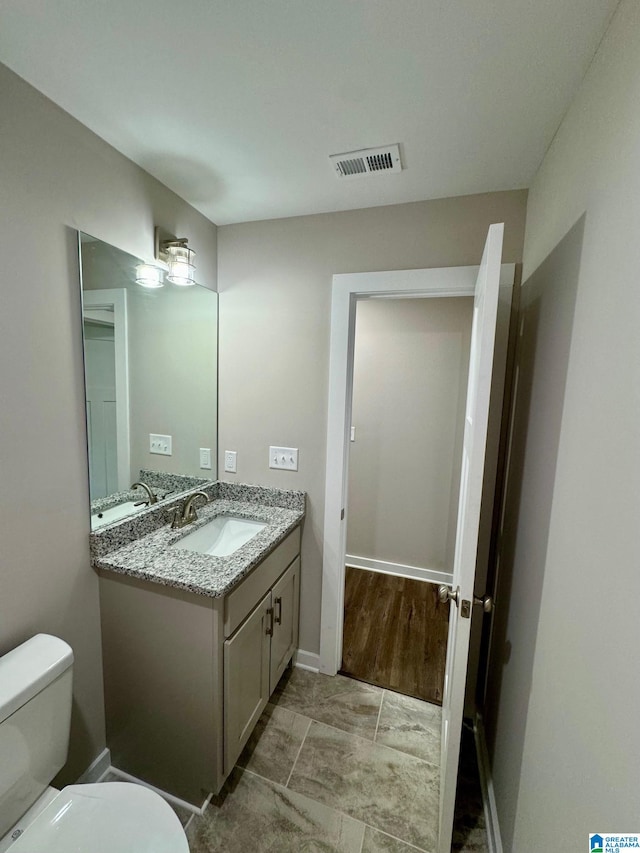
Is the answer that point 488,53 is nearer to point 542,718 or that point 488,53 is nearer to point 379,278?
point 379,278

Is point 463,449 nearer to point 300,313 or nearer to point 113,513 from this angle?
point 300,313

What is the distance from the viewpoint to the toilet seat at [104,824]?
90 cm

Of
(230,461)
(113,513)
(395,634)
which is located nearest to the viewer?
(113,513)

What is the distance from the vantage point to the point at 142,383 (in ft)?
5.27

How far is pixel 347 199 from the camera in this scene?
5.25 ft

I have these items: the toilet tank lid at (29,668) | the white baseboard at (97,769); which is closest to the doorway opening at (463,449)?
the white baseboard at (97,769)

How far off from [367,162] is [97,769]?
2594 mm

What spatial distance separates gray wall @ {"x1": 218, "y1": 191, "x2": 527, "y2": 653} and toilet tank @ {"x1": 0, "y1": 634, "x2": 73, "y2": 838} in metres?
1.11

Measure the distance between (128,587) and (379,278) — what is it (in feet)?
5.47

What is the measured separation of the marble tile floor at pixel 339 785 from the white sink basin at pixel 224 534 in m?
0.81

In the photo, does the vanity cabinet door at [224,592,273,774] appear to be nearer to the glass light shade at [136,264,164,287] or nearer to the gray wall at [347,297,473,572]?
the glass light shade at [136,264,164,287]

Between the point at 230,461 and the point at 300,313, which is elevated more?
the point at 300,313

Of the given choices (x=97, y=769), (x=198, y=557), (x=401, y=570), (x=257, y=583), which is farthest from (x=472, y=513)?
(x=401, y=570)

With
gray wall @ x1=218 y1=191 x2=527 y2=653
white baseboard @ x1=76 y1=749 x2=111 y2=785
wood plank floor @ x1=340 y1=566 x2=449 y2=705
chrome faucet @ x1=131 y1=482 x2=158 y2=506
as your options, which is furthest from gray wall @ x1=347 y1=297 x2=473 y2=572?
white baseboard @ x1=76 y1=749 x2=111 y2=785
